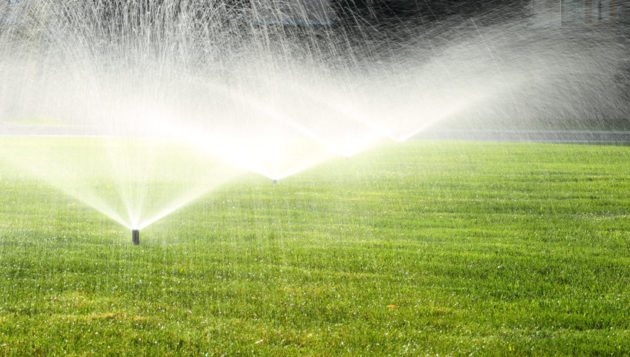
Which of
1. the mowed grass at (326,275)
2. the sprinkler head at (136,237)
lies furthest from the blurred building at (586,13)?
the sprinkler head at (136,237)

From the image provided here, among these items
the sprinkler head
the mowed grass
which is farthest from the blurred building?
the sprinkler head

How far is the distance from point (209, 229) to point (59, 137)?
16.7 meters

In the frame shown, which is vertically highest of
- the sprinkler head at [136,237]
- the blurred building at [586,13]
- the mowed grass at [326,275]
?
Result: the blurred building at [586,13]

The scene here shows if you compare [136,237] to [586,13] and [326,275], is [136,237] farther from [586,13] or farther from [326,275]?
[586,13]

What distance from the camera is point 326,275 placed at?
19.8ft

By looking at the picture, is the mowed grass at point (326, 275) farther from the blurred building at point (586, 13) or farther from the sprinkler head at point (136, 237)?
the blurred building at point (586, 13)

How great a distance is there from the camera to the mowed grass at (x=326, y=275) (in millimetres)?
4535

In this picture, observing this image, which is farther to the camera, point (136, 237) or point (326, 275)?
point (136, 237)

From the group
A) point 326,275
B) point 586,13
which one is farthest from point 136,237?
point 586,13

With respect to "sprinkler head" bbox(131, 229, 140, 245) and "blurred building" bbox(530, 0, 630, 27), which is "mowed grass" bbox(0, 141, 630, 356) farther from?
"blurred building" bbox(530, 0, 630, 27)

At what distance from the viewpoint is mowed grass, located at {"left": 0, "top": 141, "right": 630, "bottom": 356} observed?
179 inches

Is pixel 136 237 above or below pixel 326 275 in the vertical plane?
above

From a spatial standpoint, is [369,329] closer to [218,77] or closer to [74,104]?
[218,77]

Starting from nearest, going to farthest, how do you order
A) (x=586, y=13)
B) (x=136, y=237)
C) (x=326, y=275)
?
(x=326, y=275)
(x=136, y=237)
(x=586, y=13)
